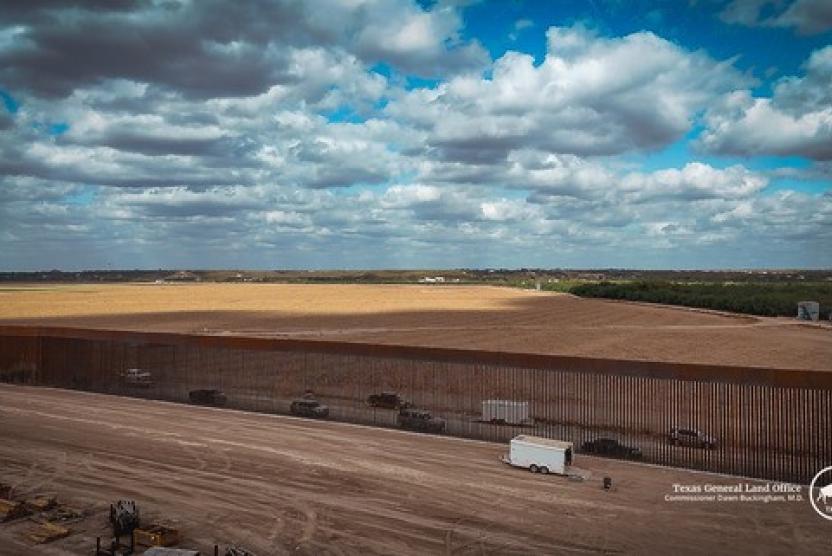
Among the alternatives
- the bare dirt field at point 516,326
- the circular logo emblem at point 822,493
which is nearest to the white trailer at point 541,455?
the circular logo emblem at point 822,493

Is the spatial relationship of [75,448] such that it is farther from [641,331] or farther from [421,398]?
[641,331]

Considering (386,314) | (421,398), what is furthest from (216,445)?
(386,314)

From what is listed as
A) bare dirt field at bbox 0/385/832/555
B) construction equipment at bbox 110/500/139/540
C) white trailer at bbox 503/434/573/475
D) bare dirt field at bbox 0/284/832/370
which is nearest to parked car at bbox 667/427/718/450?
bare dirt field at bbox 0/385/832/555

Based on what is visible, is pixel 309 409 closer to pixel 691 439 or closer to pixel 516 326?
pixel 691 439

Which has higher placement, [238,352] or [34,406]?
[238,352]

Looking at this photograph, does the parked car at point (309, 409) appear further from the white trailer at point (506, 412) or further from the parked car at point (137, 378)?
the parked car at point (137, 378)
